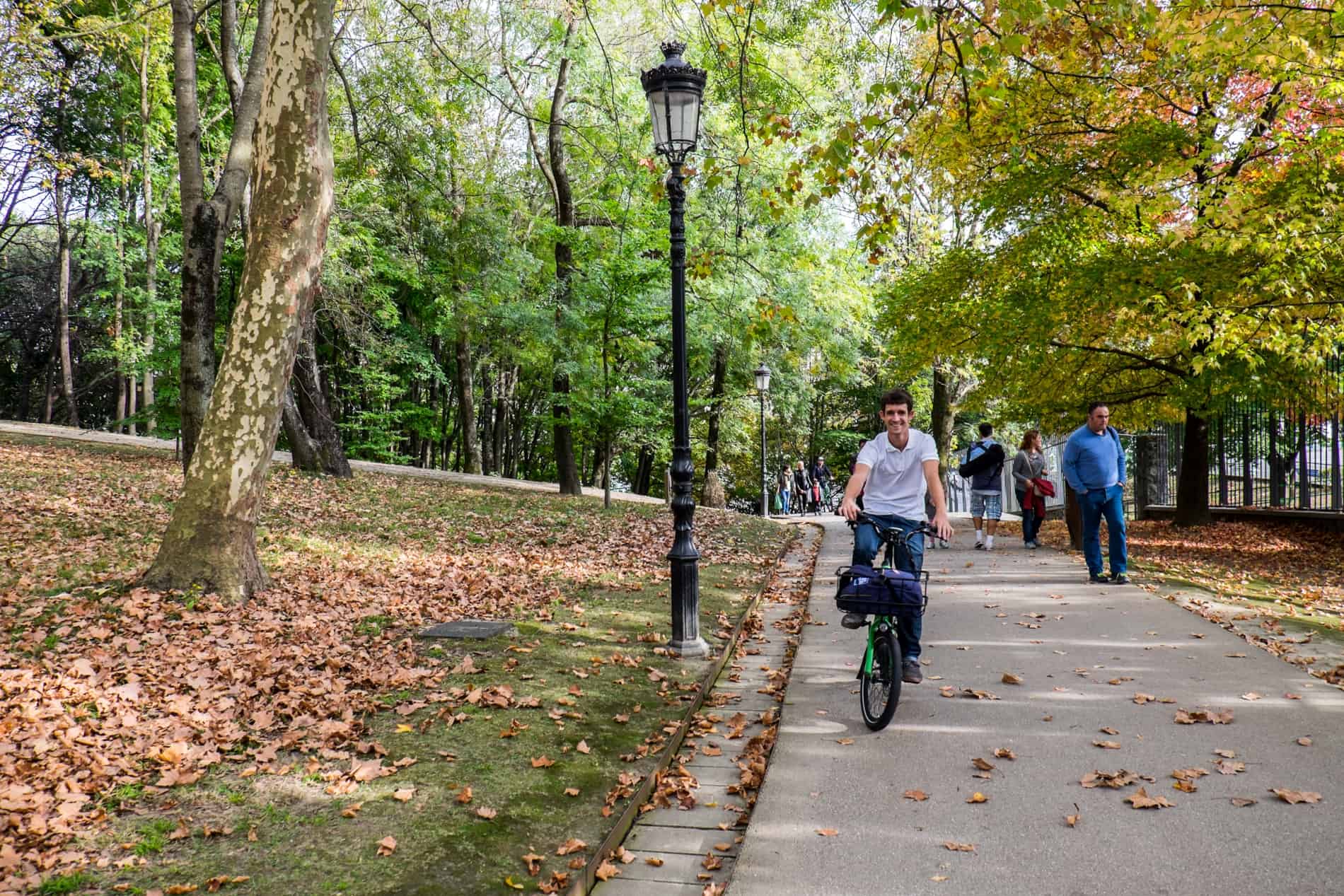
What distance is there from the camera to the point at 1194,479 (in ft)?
57.7

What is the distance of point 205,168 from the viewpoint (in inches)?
819

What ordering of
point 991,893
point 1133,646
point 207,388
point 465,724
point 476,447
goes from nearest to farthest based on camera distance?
1. point 991,893
2. point 465,724
3. point 1133,646
4. point 207,388
5. point 476,447

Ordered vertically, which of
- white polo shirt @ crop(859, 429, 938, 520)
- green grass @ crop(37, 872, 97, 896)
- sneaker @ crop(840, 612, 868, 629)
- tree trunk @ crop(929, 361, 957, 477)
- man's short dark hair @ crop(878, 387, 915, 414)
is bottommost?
green grass @ crop(37, 872, 97, 896)

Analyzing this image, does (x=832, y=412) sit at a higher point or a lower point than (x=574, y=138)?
lower

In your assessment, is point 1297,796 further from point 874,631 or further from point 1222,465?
point 1222,465

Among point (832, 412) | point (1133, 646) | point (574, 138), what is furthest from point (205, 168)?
point (832, 412)

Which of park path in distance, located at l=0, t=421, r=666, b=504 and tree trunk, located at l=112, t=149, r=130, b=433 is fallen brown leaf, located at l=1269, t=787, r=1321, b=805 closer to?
park path in distance, located at l=0, t=421, r=666, b=504

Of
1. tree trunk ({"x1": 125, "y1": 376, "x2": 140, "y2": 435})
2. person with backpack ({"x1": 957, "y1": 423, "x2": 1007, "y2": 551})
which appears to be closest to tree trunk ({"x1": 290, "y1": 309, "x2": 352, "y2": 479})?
person with backpack ({"x1": 957, "y1": 423, "x2": 1007, "y2": 551})

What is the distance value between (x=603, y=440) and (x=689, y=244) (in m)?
4.76

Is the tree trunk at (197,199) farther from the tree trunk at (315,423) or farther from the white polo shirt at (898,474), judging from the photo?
the white polo shirt at (898,474)

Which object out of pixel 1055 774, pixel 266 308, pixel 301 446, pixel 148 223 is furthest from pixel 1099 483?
pixel 148 223

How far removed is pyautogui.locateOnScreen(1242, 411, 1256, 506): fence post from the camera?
17.1 m

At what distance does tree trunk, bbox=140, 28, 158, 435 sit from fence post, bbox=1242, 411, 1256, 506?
75.0ft

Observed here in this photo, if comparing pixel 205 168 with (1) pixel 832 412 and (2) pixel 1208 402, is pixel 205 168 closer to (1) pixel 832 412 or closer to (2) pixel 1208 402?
(2) pixel 1208 402
